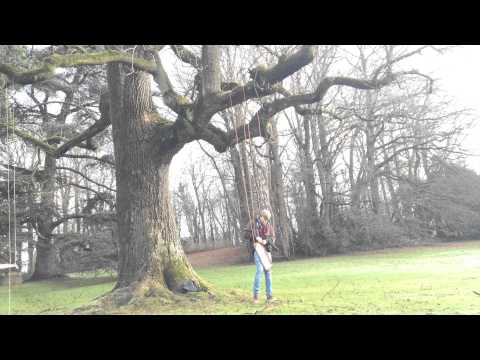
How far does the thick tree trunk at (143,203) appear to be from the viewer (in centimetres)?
554

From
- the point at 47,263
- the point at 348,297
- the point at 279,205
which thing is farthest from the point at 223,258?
the point at 348,297

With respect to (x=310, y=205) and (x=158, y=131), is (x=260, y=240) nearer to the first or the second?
(x=158, y=131)

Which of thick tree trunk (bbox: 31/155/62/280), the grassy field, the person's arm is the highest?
thick tree trunk (bbox: 31/155/62/280)

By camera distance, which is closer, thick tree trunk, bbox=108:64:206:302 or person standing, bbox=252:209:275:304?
person standing, bbox=252:209:275:304

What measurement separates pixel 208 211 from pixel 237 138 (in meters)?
16.9

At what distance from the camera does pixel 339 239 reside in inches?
489

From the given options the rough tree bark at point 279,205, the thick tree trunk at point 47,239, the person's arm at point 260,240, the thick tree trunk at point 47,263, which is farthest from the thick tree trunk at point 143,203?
the thick tree trunk at point 47,263

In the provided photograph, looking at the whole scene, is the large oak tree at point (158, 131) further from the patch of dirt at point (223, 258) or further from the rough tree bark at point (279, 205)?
the patch of dirt at point (223, 258)

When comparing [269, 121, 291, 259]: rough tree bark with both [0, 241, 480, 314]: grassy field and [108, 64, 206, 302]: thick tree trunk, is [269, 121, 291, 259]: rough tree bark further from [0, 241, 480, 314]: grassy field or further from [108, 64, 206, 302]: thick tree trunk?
[108, 64, 206, 302]: thick tree trunk

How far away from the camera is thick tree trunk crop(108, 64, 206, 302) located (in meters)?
5.54

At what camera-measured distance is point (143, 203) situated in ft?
19.0

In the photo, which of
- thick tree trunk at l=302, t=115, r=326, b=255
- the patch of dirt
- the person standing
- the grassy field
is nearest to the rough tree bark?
thick tree trunk at l=302, t=115, r=326, b=255
